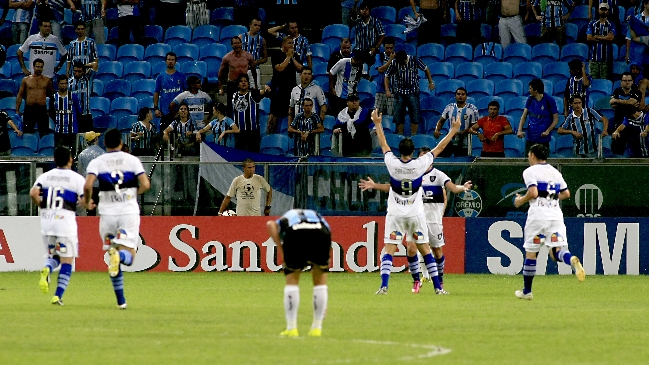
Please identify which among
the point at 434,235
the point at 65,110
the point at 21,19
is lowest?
the point at 434,235

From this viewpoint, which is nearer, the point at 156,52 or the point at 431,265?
the point at 431,265

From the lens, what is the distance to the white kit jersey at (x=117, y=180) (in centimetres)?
1305

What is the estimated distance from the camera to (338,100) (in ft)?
80.1

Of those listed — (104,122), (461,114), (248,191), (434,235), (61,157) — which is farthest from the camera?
(104,122)

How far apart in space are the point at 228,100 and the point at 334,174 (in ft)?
14.7

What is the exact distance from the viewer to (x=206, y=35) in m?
28.0

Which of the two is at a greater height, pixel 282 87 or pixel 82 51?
pixel 82 51

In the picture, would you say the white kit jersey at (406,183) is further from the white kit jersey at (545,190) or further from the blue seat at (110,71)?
the blue seat at (110,71)

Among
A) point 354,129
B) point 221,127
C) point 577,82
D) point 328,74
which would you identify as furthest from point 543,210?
point 328,74

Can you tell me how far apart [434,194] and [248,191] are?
4234 millimetres

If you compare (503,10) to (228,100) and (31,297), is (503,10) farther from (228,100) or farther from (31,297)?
(31,297)

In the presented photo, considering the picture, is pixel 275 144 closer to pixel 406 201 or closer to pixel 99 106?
pixel 99 106

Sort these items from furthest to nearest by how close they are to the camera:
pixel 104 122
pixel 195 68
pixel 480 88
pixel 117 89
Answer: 1. pixel 117 89
2. pixel 195 68
3. pixel 104 122
4. pixel 480 88

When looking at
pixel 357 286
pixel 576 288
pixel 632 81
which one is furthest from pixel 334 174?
pixel 632 81
